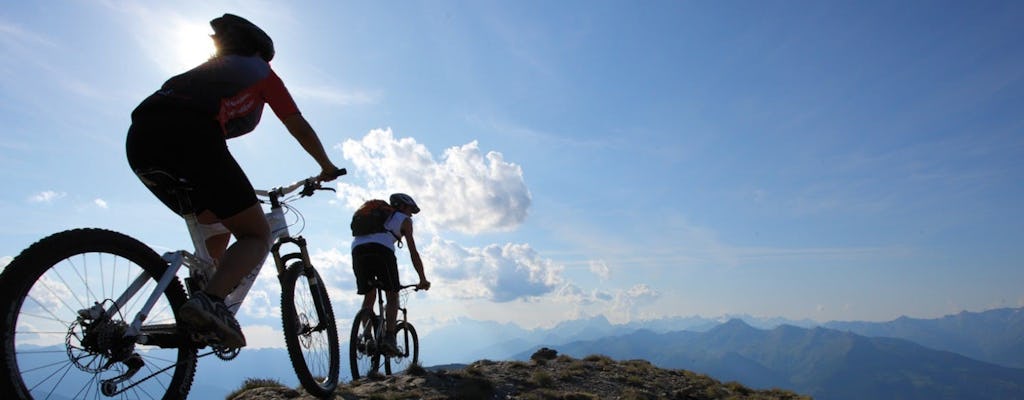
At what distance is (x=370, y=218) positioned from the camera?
8.89 metres

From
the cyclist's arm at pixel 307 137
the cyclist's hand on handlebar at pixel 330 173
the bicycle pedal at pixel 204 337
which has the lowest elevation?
the bicycle pedal at pixel 204 337

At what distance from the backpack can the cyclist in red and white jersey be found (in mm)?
4511

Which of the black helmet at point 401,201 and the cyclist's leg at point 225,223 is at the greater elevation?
the black helmet at point 401,201

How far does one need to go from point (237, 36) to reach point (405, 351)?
7.35 metres

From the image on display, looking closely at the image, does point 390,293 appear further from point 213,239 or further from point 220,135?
point 220,135

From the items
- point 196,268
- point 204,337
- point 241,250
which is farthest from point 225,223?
point 204,337

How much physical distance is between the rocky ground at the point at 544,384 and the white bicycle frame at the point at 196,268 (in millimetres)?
2456

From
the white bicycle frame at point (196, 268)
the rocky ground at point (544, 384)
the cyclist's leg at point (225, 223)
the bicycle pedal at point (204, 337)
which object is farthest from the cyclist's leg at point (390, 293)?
the bicycle pedal at point (204, 337)

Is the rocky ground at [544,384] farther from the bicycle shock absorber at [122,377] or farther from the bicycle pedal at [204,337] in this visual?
the bicycle shock absorber at [122,377]

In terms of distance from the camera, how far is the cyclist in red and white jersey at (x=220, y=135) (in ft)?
12.1

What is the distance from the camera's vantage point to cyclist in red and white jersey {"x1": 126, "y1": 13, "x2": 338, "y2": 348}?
368 centimetres

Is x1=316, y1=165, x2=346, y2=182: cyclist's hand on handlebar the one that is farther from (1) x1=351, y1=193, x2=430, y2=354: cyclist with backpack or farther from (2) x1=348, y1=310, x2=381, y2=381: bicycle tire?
(2) x1=348, y1=310, x2=381, y2=381: bicycle tire

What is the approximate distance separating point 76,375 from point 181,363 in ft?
2.11

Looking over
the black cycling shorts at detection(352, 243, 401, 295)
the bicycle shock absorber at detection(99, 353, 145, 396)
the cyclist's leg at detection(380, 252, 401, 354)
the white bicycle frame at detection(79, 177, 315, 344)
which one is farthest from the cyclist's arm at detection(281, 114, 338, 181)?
the cyclist's leg at detection(380, 252, 401, 354)
